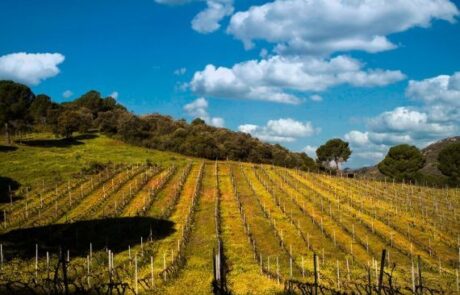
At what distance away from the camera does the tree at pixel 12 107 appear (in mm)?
110938

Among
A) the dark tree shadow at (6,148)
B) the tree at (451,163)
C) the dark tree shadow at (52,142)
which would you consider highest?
the dark tree shadow at (52,142)

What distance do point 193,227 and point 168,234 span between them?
12.3 ft

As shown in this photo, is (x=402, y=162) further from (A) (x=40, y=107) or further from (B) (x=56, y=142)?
(A) (x=40, y=107)

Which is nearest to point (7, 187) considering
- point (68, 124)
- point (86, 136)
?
point (68, 124)

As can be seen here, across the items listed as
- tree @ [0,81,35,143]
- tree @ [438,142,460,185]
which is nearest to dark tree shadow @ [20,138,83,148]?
tree @ [0,81,35,143]

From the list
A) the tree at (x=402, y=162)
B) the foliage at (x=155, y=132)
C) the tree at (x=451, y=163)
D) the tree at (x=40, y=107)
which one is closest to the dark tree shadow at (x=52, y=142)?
the foliage at (x=155, y=132)

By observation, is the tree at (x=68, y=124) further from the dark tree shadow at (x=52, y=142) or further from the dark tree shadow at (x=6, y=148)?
the dark tree shadow at (x=6, y=148)

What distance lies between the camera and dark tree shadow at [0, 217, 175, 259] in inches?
1836

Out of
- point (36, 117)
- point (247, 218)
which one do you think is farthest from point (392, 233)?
point (36, 117)

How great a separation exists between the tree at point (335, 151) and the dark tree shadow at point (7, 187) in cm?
9424

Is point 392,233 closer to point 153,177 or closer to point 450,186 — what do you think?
point 153,177

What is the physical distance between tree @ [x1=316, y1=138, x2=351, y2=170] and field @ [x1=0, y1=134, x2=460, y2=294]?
4813 centimetres

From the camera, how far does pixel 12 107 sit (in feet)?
376

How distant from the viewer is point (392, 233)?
54.2 meters
